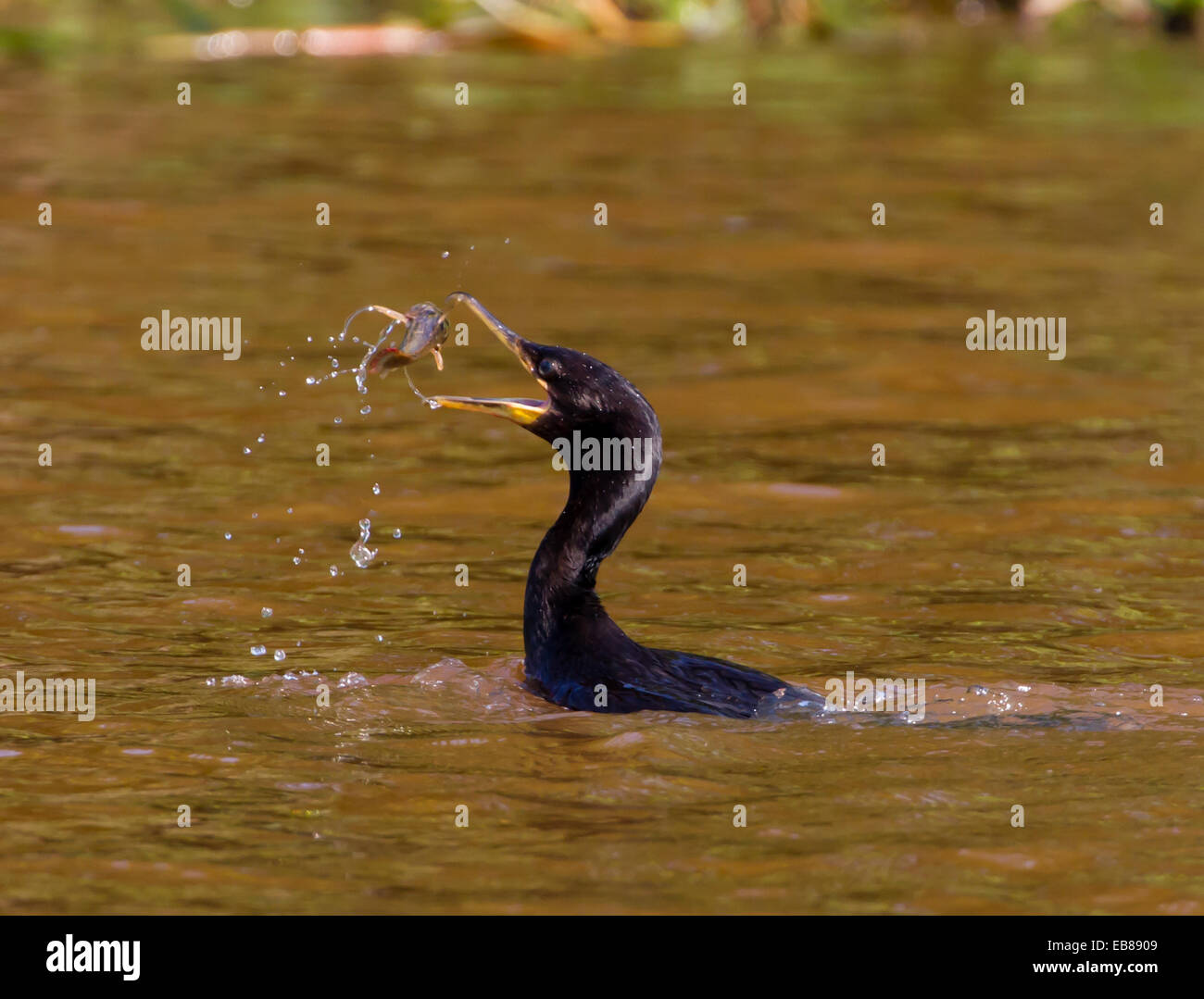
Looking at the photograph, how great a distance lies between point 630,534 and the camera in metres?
9.62

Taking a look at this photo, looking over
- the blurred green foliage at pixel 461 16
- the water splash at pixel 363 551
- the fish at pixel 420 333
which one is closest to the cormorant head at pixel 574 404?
the fish at pixel 420 333

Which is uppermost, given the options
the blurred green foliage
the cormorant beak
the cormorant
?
the blurred green foliage

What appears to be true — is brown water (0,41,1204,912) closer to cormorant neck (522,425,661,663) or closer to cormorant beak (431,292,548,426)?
cormorant neck (522,425,661,663)

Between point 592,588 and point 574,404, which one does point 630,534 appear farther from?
point 574,404

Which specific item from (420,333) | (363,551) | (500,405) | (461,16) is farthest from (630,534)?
(461,16)

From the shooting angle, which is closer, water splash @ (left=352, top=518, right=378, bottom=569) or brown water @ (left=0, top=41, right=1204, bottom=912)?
brown water @ (left=0, top=41, right=1204, bottom=912)

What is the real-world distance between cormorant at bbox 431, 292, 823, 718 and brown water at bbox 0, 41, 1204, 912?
12 cm

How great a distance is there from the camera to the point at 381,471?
10273 mm

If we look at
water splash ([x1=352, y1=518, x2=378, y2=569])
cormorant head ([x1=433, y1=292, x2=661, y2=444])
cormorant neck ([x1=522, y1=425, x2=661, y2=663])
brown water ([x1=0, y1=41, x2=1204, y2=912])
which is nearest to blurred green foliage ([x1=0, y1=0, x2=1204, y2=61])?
brown water ([x1=0, y1=41, x2=1204, y2=912])

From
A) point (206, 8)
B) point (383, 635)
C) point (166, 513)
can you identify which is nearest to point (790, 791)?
point (383, 635)

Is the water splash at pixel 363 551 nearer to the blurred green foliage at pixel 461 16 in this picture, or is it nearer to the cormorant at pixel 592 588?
the cormorant at pixel 592 588

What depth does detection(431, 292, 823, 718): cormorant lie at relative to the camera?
22.6 feet

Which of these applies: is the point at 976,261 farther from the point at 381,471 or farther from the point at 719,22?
the point at 719,22

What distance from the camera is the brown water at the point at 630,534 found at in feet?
19.3
